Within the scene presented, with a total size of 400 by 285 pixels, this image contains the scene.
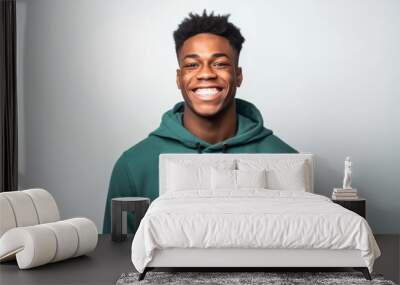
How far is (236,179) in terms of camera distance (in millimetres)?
6555

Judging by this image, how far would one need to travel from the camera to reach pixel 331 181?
7.41 meters

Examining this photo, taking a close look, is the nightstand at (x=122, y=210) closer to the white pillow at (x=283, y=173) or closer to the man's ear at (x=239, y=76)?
the white pillow at (x=283, y=173)

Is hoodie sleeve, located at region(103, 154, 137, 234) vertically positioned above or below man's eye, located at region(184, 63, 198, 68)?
below

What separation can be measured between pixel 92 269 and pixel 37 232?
20.5 inches

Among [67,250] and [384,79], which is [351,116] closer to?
[384,79]

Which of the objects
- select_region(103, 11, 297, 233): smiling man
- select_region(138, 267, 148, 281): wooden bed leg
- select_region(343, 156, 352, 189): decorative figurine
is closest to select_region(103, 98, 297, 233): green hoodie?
select_region(103, 11, 297, 233): smiling man

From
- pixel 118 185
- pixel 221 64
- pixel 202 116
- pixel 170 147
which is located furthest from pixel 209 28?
pixel 118 185

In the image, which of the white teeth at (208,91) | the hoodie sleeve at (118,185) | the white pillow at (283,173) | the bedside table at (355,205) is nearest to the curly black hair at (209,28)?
the white teeth at (208,91)

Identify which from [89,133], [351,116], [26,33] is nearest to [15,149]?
[89,133]

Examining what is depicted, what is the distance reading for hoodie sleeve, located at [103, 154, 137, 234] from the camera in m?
7.37

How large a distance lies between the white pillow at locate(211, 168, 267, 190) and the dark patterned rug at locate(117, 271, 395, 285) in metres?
1.46

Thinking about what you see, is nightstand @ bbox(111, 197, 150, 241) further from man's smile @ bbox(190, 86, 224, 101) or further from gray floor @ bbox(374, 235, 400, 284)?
gray floor @ bbox(374, 235, 400, 284)

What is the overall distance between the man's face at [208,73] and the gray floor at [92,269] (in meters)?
1.79

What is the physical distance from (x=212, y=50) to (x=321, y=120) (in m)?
1.38
